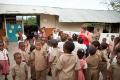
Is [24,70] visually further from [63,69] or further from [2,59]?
[2,59]

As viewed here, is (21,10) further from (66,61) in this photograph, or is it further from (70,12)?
(66,61)

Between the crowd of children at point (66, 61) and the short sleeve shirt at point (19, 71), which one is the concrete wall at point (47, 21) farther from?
the short sleeve shirt at point (19, 71)

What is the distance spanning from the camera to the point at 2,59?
754cm

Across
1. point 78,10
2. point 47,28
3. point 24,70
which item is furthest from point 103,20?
point 24,70

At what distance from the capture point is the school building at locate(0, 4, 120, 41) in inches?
752

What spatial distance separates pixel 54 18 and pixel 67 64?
16.2 meters

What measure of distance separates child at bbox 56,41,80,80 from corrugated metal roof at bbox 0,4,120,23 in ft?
46.6

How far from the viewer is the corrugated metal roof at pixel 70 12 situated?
1900 cm

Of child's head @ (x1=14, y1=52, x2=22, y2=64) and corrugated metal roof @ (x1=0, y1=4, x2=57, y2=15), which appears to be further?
corrugated metal roof @ (x1=0, y1=4, x2=57, y2=15)

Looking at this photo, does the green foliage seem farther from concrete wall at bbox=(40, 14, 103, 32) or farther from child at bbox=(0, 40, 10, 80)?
child at bbox=(0, 40, 10, 80)

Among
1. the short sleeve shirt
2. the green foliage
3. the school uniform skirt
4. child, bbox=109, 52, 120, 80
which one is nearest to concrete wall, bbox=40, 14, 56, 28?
the green foliage

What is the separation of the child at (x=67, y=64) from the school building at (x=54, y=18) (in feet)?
45.9

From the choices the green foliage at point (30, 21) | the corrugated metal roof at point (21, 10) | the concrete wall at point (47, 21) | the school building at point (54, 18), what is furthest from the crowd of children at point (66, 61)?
the green foliage at point (30, 21)

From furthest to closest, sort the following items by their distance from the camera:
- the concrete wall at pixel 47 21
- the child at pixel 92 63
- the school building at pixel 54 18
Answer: the concrete wall at pixel 47 21, the school building at pixel 54 18, the child at pixel 92 63
